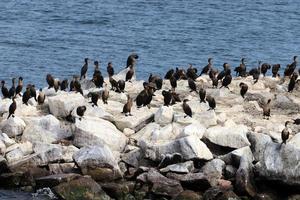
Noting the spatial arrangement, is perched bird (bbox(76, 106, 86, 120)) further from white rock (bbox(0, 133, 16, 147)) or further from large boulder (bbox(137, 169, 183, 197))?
large boulder (bbox(137, 169, 183, 197))

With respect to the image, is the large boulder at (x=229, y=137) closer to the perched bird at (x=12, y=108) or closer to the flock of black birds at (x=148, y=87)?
the flock of black birds at (x=148, y=87)

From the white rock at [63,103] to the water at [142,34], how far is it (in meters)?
15.2

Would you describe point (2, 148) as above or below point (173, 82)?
below

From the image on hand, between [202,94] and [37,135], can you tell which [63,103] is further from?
[202,94]

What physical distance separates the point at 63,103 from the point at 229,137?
6704mm

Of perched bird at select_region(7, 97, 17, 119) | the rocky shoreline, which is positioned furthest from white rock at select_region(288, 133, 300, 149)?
perched bird at select_region(7, 97, 17, 119)

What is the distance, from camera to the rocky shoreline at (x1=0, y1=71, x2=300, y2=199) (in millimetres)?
28828

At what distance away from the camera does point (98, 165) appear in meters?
29.8

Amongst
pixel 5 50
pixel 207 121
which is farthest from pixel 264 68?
pixel 5 50

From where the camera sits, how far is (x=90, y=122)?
31828 millimetres

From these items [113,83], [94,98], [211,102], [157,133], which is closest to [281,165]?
[157,133]

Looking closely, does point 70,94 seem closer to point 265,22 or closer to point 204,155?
point 204,155

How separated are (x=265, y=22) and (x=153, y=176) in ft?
157

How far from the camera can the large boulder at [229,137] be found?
3033 centimetres
